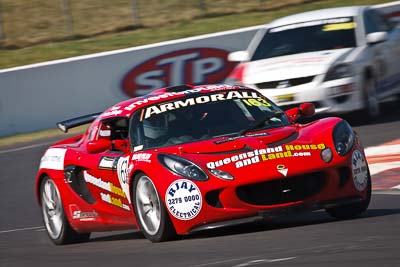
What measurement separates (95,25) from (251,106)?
16.3 metres

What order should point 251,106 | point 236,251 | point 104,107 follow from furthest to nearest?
point 104,107 → point 251,106 → point 236,251

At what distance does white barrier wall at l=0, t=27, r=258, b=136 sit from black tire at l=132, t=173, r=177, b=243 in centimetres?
1103

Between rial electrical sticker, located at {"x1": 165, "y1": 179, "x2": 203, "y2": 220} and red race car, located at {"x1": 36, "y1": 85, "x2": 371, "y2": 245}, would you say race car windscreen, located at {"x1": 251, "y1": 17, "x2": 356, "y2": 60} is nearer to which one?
red race car, located at {"x1": 36, "y1": 85, "x2": 371, "y2": 245}

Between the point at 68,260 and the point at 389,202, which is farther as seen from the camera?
the point at 389,202

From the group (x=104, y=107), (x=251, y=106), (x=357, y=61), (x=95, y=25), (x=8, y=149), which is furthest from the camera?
(x=95, y=25)

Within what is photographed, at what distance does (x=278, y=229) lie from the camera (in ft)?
26.1

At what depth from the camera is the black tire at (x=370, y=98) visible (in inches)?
589

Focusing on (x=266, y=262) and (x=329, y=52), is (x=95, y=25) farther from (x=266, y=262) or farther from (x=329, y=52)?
(x=266, y=262)

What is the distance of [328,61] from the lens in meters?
14.7

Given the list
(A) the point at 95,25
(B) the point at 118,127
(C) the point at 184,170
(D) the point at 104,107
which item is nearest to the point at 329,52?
(D) the point at 104,107

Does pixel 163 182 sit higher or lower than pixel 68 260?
higher

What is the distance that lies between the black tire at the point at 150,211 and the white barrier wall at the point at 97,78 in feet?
36.2

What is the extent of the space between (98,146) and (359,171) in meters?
1.99

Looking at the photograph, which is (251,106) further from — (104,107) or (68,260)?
(104,107)
